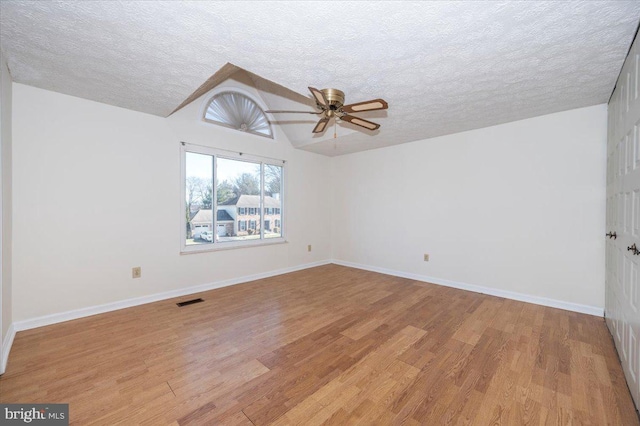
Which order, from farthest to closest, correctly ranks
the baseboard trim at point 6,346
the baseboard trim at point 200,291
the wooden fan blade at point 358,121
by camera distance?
the wooden fan blade at point 358,121 → the baseboard trim at point 200,291 → the baseboard trim at point 6,346

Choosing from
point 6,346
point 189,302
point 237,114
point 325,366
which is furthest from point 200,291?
point 237,114

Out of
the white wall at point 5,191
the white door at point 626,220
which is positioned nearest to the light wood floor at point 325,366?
the white door at point 626,220

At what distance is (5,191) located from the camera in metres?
2.21

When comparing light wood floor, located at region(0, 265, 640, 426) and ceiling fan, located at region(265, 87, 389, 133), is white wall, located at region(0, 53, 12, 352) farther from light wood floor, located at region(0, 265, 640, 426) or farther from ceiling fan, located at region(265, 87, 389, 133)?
ceiling fan, located at region(265, 87, 389, 133)

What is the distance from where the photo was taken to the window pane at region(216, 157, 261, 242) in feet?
13.4

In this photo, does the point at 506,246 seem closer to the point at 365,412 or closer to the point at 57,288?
the point at 365,412

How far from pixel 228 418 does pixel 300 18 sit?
2524 mm

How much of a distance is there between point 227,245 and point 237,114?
2131mm

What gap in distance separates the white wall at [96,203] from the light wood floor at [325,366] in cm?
41

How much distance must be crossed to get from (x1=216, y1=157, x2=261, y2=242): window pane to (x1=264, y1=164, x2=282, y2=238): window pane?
0.17m

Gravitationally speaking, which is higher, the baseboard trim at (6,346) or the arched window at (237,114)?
the arched window at (237,114)

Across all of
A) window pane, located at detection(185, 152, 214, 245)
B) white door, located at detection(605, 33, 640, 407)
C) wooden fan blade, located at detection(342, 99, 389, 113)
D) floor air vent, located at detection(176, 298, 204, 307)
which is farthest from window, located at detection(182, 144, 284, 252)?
white door, located at detection(605, 33, 640, 407)

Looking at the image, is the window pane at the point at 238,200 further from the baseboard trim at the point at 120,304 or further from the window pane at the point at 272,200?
the baseboard trim at the point at 120,304

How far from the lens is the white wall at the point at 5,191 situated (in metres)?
2.04
